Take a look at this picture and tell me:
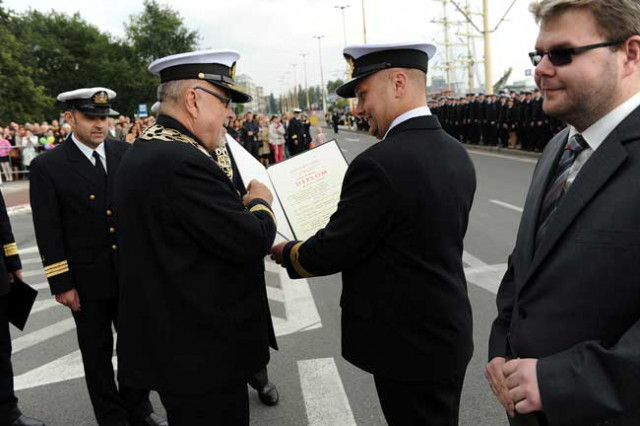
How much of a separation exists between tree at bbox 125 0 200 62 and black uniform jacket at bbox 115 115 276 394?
64.9m

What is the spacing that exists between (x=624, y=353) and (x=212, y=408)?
4.92 feet

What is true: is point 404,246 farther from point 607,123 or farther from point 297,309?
point 297,309

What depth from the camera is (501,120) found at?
1942 cm

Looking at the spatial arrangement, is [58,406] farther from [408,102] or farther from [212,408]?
[408,102]

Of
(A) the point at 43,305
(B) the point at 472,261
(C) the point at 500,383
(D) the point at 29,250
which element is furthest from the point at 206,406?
(D) the point at 29,250

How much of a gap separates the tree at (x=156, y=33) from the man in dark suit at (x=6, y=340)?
63300 millimetres

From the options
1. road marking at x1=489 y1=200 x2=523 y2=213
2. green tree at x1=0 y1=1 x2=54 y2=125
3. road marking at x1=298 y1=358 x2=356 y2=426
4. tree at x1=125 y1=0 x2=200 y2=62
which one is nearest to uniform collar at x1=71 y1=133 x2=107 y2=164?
road marking at x1=298 y1=358 x2=356 y2=426

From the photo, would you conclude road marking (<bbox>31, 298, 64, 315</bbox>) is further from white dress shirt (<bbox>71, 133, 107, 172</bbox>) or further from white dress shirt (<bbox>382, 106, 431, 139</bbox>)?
white dress shirt (<bbox>382, 106, 431, 139</bbox>)

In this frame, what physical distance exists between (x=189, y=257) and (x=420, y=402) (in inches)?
41.6

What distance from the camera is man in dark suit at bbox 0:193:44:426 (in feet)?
10.9

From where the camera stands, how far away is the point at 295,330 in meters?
4.77

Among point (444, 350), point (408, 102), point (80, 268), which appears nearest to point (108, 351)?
point (80, 268)

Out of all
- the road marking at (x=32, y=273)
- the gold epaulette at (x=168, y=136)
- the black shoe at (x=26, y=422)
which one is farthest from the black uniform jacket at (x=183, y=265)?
the road marking at (x=32, y=273)

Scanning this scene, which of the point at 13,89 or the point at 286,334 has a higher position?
the point at 13,89
